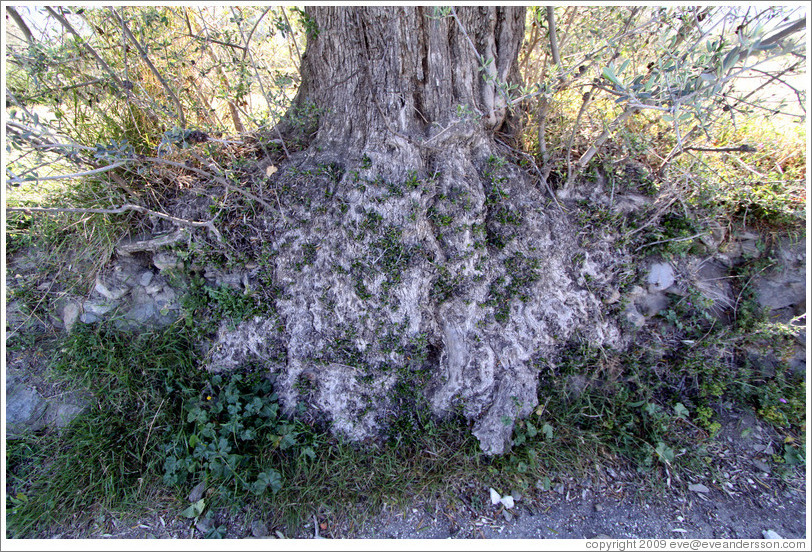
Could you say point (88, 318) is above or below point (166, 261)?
below

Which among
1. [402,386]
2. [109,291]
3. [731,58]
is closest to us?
[731,58]

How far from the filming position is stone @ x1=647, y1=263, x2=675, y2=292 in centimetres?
304

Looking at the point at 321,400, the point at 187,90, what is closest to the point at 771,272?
the point at 321,400

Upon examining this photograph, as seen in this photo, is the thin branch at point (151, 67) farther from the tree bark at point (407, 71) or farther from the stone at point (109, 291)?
the stone at point (109, 291)

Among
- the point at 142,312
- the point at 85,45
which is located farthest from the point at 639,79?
the point at 142,312

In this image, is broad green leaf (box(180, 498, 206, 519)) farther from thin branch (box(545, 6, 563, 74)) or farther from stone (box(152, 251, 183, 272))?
thin branch (box(545, 6, 563, 74))

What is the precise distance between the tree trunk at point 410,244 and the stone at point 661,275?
18.9 inches

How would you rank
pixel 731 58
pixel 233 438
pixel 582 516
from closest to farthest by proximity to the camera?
pixel 731 58 < pixel 582 516 < pixel 233 438

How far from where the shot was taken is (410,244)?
8.73 ft

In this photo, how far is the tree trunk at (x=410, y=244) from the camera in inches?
104

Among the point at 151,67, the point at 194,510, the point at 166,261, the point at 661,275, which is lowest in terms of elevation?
the point at 194,510

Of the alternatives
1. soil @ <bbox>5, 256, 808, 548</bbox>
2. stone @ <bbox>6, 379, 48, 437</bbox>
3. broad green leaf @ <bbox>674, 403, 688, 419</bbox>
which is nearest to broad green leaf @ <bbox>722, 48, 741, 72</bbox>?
broad green leaf @ <bbox>674, 403, 688, 419</bbox>

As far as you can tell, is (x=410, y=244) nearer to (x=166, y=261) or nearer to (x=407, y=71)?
(x=407, y=71)

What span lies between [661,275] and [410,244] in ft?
5.97
